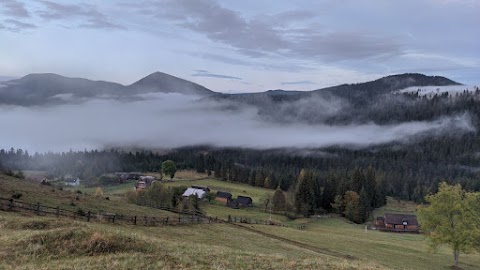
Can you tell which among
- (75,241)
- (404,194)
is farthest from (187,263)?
(404,194)

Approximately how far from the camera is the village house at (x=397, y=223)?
119m

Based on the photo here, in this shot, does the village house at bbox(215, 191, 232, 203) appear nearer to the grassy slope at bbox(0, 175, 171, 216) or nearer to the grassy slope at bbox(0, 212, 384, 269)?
the grassy slope at bbox(0, 175, 171, 216)

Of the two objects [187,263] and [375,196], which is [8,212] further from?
[375,196]

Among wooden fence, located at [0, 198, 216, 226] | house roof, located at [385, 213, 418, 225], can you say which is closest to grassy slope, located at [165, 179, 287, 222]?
house roof, located at [385, 213, 418, 225]

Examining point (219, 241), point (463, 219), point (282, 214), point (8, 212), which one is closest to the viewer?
point (8, 212)

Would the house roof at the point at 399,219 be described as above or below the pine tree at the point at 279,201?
below

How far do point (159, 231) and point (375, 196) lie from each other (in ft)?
415

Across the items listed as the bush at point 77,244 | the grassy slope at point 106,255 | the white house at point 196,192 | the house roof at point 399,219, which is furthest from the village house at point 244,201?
the bush at point 77,244

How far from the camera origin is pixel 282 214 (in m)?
130

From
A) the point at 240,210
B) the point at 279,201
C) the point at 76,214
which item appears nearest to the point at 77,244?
the point at 76,214

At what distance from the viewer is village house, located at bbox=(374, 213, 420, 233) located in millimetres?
118694

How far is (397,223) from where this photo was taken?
119938mm

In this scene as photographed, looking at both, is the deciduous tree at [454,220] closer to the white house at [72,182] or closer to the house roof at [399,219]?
the house roof at [399,219]

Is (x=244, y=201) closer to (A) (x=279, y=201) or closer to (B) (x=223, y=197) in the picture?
(B) (x=223, y=197)
